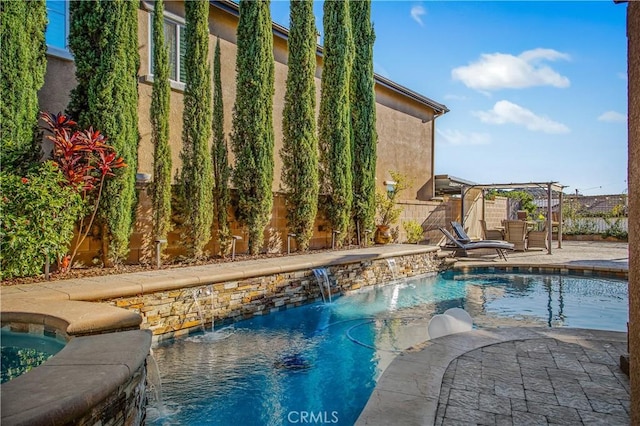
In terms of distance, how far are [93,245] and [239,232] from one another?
3267 millimetres

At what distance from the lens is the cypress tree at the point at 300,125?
11.1m

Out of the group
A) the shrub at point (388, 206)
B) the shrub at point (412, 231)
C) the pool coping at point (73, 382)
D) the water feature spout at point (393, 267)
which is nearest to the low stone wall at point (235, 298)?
the water feature spout at point (393, 267)

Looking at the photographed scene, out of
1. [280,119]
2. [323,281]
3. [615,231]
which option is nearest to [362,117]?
[280,119]

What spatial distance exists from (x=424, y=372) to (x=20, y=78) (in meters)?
6.83

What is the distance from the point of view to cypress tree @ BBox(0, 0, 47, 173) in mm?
6117

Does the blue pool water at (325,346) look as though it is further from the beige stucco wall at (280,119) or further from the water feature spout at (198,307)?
the beige stucco wall at (280,119)

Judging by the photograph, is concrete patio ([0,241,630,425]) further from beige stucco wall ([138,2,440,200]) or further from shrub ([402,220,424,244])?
shrub ([402,220,424,244])

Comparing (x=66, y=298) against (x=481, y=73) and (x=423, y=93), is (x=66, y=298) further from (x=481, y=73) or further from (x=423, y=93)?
(x=423, y=93)

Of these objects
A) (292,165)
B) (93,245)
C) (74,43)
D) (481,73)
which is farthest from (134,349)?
(481,73)

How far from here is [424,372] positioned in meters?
3.70

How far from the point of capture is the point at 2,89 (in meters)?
6.10

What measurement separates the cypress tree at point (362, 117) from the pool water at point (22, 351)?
9859 millimetres

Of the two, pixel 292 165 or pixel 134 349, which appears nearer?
pixel 134 349

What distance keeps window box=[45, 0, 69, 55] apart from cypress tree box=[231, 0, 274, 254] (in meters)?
3.43
